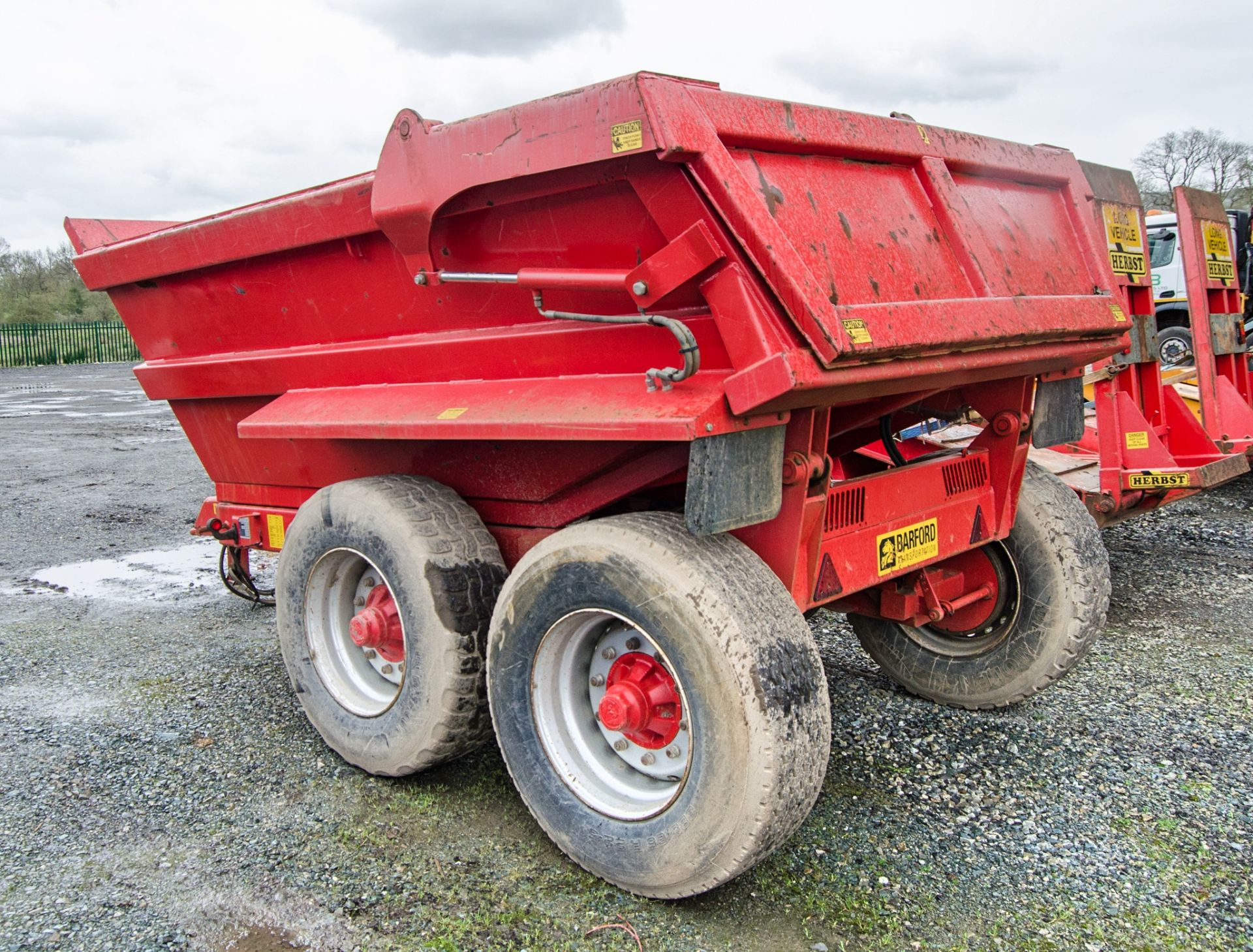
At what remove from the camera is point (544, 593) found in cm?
270

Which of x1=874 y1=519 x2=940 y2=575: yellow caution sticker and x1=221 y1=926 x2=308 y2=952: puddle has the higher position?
x1=874 y1=519 x2=940 y2=575: yellow caution sticker

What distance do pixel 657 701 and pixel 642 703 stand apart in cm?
5

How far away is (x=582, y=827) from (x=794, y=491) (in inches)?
41.0

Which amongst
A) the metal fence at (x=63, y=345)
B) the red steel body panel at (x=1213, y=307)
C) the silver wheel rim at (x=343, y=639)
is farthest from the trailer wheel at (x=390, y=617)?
the metal fence at (x=63, y=345)

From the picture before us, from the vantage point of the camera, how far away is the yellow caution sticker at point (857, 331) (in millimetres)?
2412

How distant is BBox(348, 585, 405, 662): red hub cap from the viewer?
3307 millimetres

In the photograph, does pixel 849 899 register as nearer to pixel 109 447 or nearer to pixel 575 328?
pixel 575 328

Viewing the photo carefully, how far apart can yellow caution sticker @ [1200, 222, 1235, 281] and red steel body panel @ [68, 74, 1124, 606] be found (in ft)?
9.34

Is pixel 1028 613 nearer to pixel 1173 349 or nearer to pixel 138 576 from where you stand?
pixel 138 576

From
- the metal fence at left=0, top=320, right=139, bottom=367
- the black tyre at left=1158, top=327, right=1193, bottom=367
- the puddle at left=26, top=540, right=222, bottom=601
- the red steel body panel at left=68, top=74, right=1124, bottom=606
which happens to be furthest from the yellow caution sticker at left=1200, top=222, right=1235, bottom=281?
the metal fence at left=0, top=320, right=139, bottom=367

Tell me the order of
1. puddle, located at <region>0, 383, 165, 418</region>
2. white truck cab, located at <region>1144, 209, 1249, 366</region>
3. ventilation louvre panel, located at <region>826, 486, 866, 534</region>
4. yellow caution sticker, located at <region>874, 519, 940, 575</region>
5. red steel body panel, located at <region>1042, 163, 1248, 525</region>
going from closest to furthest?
ventilation louvre panel, located at <region>826, 486, 866, 534</region> < yellow caution sticker, located at <region>874, 519, 940, 575</region> < red steel body panel, located at <region>1042, 163, 1248, 525</region> < white truck cab, located at <region>1144, 209, 1249, 366</region> < puddle, located at <region>0, 383, 165, 418</region>

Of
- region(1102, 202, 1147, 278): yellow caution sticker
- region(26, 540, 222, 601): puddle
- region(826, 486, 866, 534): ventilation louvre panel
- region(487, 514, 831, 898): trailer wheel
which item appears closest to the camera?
region(487, 514, 831, 898): trailer wheel

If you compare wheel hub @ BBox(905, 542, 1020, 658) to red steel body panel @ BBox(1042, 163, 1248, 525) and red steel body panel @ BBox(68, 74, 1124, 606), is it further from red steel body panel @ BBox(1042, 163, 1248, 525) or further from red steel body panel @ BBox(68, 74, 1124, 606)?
red steel body panel @ BBox(1042, 163, 1248, 525)

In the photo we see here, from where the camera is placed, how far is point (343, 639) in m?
3.59
